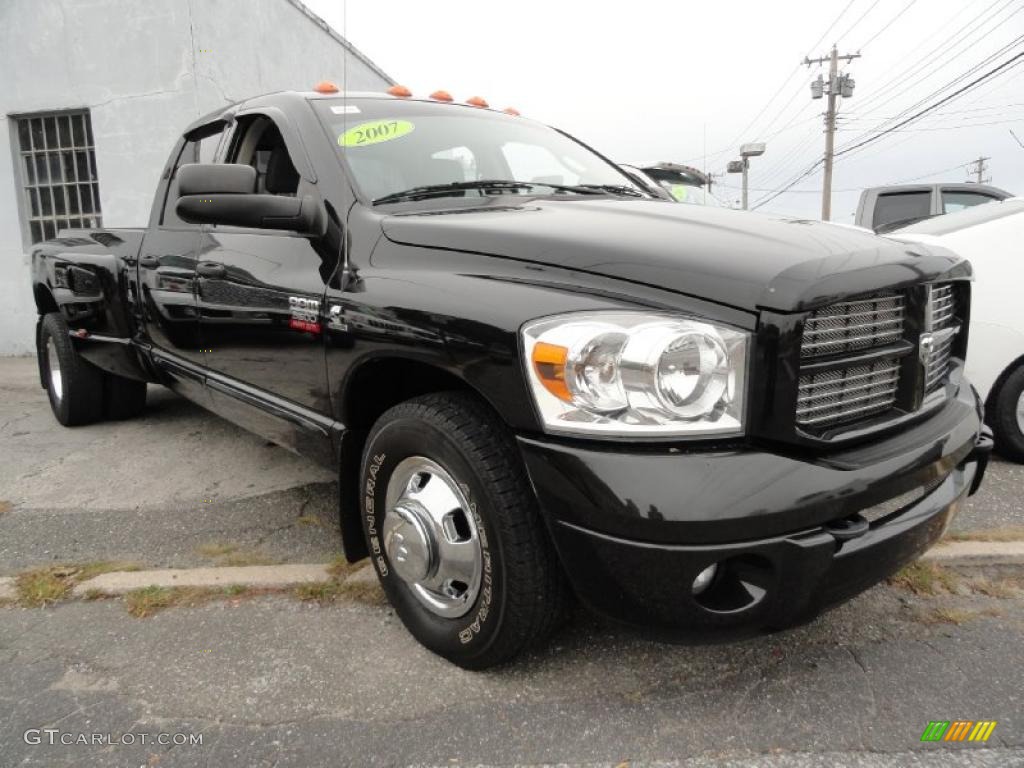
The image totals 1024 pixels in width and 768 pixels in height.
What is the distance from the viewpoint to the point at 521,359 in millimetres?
1661

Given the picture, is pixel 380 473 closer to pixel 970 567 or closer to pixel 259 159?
pixel 259 159

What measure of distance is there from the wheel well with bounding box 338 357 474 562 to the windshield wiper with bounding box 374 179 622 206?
58 centimetres

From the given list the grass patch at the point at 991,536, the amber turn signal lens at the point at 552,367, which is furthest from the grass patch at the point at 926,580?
the amber turn signal lens at the point at 552,367

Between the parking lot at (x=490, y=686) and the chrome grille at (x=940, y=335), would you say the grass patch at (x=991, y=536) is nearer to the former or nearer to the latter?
the parking lot at (x=490, y=686)

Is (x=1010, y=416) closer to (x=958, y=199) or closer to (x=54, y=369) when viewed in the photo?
(x=54, y=369)

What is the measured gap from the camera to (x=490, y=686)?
6.57ft

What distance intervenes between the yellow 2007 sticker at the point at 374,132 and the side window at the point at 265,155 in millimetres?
243

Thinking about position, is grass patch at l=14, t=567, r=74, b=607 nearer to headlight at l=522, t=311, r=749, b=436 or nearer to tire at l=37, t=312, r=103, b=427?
headlight at l=522, t=311, r=749, b=436

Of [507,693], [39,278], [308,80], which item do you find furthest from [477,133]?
[308,80]

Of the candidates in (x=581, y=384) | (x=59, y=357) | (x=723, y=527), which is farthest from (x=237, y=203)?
(x=59, y=357)

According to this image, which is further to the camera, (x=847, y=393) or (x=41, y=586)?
(x=41, y=586)

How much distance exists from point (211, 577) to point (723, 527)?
196cm

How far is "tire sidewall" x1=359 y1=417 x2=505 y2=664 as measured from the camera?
5.90 ft

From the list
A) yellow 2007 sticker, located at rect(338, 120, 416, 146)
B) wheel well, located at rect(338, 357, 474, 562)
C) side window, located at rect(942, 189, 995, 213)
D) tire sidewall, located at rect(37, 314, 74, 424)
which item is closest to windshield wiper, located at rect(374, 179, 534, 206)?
yellow 2007 sticker, located at rect(338, 120, 416, 146)
